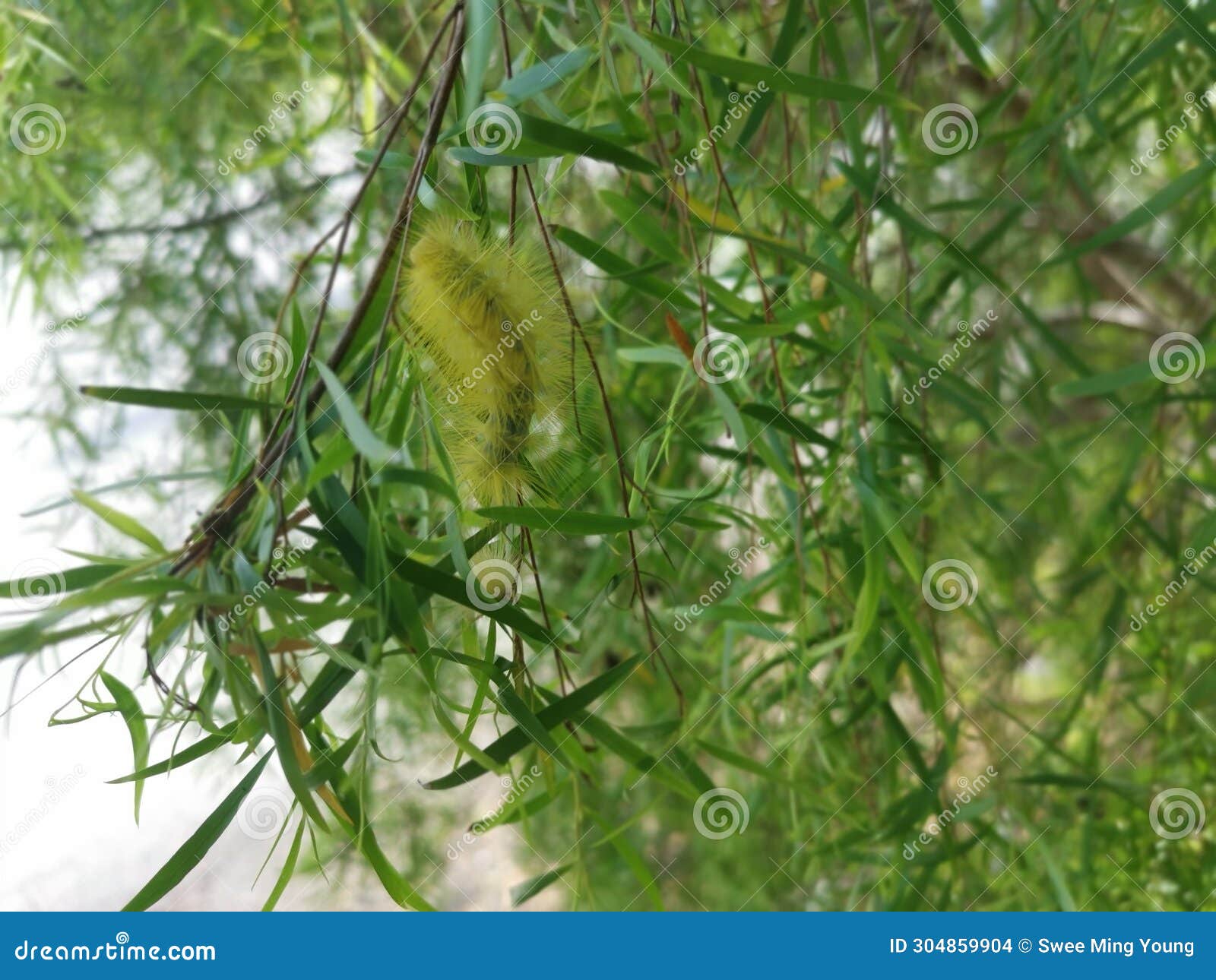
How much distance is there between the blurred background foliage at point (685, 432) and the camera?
1.17 feet

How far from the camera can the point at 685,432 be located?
63 centimetres

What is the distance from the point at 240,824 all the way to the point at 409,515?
0.82 ft

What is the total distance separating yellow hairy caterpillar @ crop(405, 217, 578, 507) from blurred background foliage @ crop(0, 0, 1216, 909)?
0.02 meters

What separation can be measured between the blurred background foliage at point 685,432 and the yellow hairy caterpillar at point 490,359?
17 mm

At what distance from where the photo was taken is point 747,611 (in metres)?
0.53

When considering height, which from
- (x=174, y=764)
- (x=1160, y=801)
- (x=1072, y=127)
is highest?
(x=1072, y=127)

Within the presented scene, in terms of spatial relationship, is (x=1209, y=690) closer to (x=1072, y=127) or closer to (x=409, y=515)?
(x=1072, y=127)

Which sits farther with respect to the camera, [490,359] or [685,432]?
[685,432]

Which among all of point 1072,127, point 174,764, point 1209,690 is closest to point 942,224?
point 1072,127

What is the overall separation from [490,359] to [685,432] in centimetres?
29

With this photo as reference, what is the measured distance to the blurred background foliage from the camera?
1.17 ft

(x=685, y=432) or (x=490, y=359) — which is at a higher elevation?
(x=685, y=432)

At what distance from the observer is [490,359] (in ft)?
1.13

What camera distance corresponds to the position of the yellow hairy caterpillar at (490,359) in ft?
1.14
